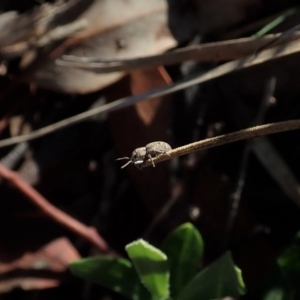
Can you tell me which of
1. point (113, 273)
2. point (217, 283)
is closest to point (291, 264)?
point (217, 283)

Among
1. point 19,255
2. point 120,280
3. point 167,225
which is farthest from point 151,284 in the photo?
point 19,255

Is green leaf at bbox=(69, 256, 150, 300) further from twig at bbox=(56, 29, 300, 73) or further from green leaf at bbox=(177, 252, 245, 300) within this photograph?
twig at bbox=(56, 29, 300, 73)

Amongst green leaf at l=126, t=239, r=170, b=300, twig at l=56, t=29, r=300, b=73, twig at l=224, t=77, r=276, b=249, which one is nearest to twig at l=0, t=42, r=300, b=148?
twig at l=56, t=29, r=300, b=73

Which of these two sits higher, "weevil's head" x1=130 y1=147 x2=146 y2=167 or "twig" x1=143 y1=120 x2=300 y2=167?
"twig" x1=143 y1=120 x2=300 y2=167

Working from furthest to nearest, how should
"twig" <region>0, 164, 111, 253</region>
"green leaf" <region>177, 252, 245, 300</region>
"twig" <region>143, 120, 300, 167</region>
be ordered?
"twig" <region>0, 164, 111, 253</region> → "green leaf" <region>177, 252, 245, 300</region> → "twig" <region>143, 120, 300, 167</region>

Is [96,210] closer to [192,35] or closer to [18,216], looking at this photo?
[18,216]
